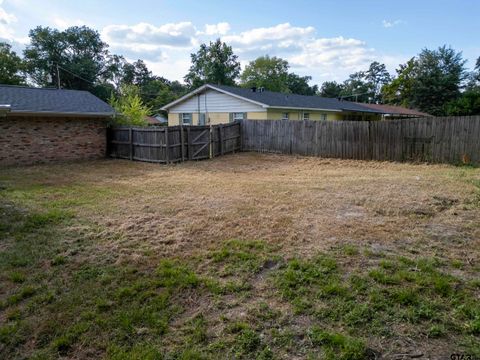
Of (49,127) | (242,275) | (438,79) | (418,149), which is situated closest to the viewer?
(242,275)

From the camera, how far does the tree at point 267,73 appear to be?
5072 centimetres

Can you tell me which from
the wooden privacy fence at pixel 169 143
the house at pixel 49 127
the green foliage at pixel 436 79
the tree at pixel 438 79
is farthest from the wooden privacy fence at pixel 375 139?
the tree at pixel 438 79

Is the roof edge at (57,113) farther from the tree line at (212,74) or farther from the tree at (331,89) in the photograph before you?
the tree at (331,89)

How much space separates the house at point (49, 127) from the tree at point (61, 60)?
103 ft

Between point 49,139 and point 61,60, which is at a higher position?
point 61,60

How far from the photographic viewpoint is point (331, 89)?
60938 mm

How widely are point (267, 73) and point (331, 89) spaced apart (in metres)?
15.0

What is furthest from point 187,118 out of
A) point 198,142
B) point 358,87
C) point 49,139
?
point 358,87

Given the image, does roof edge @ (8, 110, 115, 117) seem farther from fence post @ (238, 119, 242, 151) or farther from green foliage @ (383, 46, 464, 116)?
green foliage @ (383, 46, 464, 116)

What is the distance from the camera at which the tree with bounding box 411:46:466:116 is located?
32.7m

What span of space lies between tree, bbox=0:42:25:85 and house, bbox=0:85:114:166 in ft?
86.2

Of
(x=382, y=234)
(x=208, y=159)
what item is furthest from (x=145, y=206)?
(x=208, y=159)

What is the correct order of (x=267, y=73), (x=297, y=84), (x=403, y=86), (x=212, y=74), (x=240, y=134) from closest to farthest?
(x=240, y=134) → (x=403, y=86) → (x=212, y=74) → (x=267, y=73) → (x=297, y=84)

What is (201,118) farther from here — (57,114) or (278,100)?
(57,114)
